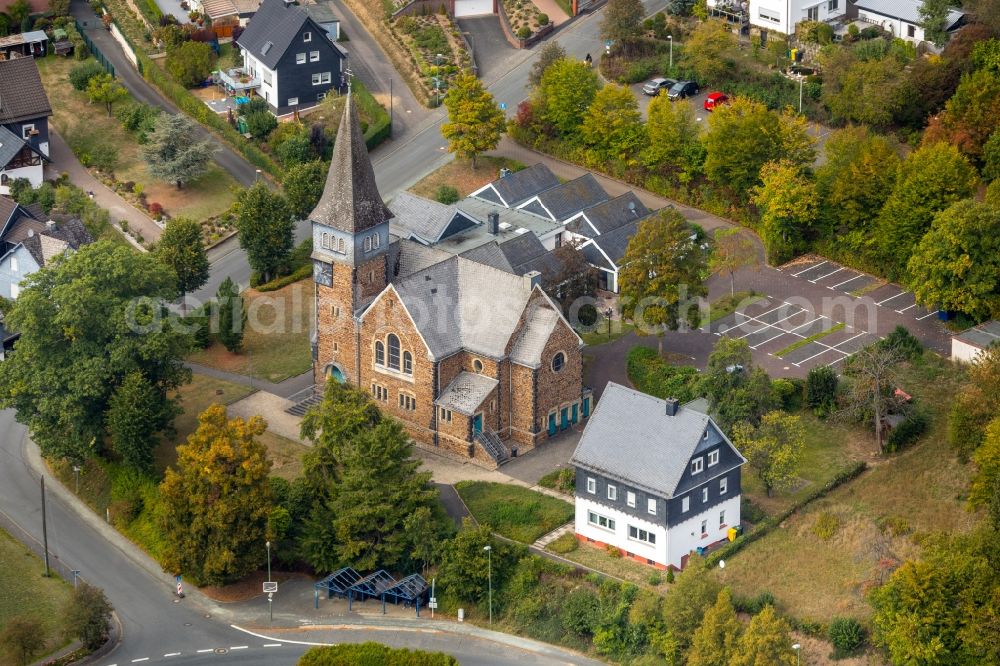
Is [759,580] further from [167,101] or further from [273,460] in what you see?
[167,101]

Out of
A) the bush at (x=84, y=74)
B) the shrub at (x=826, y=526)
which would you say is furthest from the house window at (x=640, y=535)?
the bush at (x=84, y=74)

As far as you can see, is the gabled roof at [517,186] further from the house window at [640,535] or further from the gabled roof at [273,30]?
the house window at [640,535]

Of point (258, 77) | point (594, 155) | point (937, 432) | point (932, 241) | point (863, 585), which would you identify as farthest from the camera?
point (258, 77)

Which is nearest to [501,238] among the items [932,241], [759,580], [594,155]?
[594,155]

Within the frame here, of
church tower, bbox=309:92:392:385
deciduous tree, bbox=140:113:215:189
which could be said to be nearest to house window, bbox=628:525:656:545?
church tower, bbox=309:92:392:385

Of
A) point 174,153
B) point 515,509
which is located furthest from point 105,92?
point 515,509

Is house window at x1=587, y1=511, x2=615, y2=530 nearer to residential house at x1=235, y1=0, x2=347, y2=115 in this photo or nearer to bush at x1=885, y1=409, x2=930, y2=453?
bush at x1=885, y1=409, x2=930, y2=453

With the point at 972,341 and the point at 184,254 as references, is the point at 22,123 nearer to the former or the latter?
the point at 184,254

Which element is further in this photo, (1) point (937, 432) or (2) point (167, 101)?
(2) point (167, 101)

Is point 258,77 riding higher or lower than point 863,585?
higher
